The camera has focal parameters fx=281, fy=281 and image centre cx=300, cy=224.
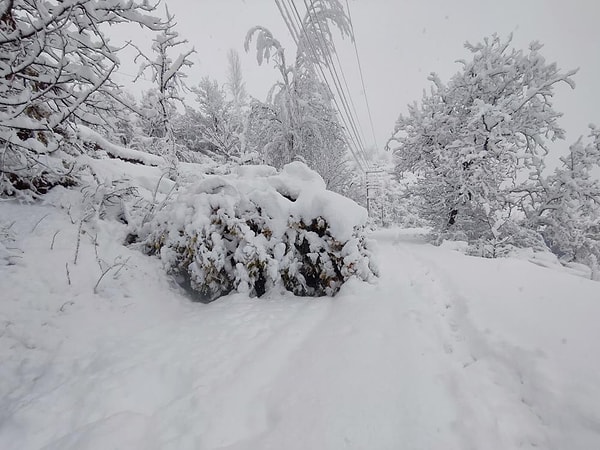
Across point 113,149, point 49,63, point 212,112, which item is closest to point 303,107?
point 113,149

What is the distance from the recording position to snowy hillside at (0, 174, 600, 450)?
186 cm

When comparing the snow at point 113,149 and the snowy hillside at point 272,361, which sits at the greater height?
the snow at point 113,149

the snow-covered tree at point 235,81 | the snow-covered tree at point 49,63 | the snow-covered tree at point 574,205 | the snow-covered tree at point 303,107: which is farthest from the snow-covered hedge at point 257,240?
the snow-covered tree at point 235,81

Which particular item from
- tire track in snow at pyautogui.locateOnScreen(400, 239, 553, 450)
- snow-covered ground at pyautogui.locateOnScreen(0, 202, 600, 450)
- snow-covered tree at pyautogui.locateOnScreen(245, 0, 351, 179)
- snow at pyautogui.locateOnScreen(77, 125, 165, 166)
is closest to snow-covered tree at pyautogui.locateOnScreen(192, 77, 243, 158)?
snow-covered tree at pyautogui.locateOnScreen(245, 0, 351, 179)

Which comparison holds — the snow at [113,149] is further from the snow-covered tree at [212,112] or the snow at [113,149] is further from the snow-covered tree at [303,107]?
the snow-covered tree at [212,112]

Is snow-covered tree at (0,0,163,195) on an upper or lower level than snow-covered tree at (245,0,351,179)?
lower

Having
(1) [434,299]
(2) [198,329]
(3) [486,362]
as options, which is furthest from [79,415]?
(1) [434,299]

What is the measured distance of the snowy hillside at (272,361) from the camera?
6.09 feet

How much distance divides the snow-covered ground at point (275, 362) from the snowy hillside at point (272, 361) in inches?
0.5

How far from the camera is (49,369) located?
2.36 m

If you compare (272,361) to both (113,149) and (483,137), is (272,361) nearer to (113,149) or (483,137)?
(113,149)

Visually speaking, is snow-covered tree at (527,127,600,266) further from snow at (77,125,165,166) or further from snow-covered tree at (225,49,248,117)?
snow-covered tree at (225,49,248,117)

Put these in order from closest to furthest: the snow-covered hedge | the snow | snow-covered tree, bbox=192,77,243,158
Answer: the snow-covered hedge
the snow
snow-covered tree, bbox=192,77,243,158

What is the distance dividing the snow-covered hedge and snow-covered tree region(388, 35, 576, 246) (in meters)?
6.68
